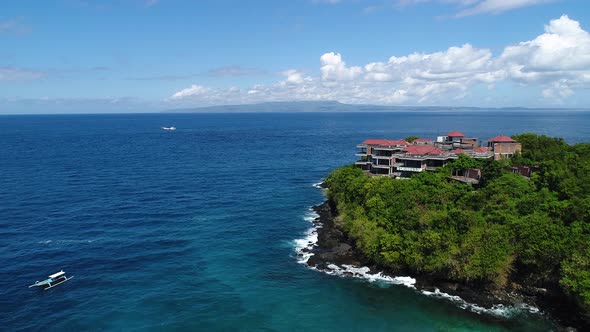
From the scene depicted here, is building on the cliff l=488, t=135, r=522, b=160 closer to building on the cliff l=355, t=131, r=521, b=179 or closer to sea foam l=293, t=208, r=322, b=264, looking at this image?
building on the cliff l=355, t=131, r=521, b=179

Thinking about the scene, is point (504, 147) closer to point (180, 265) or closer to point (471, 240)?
point (471, 240)

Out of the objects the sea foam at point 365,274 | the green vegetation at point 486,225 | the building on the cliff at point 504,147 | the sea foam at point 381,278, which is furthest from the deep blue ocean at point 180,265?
the building on the cliff at point 504,147

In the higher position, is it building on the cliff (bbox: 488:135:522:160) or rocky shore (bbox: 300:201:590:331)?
building on the cliff (bbox: 488:135:522:160)

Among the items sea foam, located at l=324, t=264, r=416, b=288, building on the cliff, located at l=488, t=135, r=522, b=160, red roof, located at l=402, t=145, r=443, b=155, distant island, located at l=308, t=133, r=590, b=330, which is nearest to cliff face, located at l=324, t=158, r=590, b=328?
distant island, located at l=308, t=133, r=590, b=330

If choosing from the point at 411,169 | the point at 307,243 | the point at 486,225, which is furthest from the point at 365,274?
the point at 411,169

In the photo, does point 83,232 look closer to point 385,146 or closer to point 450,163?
point 385,146
